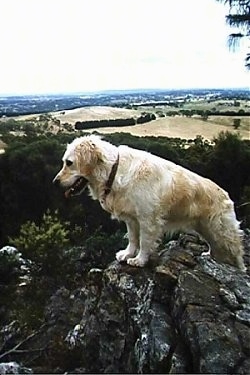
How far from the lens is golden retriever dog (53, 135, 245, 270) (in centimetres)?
452

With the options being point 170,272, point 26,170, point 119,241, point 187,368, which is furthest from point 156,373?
point 26,170

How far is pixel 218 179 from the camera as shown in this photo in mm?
18203

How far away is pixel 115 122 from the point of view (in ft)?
60.0

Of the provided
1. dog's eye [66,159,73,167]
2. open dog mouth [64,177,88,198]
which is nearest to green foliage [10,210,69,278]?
open dog mouth [64,177,88,198]

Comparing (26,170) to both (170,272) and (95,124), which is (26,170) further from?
(170,272)

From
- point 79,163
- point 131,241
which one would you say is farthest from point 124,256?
point 79,163

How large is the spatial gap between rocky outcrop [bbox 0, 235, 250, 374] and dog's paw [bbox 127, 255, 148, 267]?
0.06 metres

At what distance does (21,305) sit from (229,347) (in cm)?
661

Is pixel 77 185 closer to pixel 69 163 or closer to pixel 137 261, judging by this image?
pixel 69 163

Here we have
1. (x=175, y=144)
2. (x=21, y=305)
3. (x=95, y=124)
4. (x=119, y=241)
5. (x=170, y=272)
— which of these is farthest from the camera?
(x=175, y=144)

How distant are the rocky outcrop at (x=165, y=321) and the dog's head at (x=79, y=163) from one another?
0.97 m

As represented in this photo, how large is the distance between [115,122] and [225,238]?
13.9 meters

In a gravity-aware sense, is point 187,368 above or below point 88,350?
above

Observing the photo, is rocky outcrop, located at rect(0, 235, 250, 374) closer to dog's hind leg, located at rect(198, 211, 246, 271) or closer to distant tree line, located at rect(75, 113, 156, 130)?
dog's hind leg, located at rect(198, 211, 246, 271)
